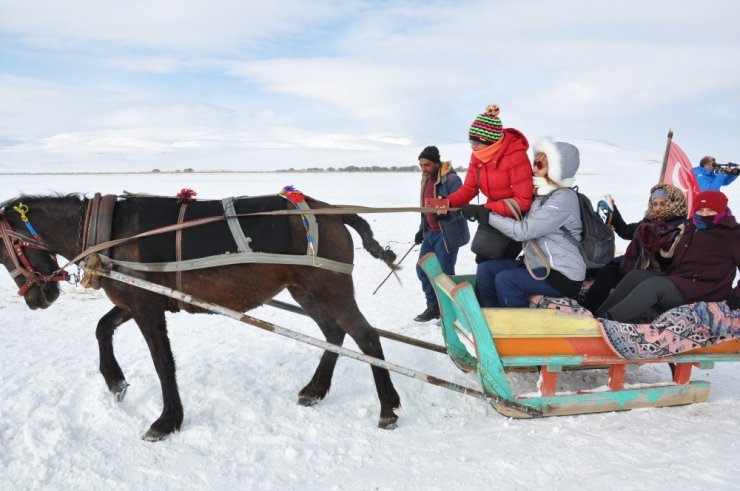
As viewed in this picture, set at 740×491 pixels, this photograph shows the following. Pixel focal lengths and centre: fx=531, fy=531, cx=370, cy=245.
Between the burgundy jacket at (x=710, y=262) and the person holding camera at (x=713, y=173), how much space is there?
433 cm

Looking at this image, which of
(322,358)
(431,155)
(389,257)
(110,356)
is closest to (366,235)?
(389,257)

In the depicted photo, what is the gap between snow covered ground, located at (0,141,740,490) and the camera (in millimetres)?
3129

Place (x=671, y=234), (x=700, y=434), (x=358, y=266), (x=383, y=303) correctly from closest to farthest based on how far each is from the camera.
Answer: (x=700, y=434) → (x=671, y=234) → (x=383, y=303) → (x=358, y=266)

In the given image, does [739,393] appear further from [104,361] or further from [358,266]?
[358,266]

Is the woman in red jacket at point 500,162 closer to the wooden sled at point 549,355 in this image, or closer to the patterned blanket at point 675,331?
the wooden sled at point 549,355

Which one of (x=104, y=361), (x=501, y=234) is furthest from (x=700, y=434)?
(x=104, y=361)

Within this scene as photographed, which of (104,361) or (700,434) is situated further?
(104,361)

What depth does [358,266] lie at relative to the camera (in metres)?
9.19

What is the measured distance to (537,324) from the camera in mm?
3576

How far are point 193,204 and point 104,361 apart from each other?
149 centimetres

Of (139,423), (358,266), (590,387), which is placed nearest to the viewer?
(139,423)

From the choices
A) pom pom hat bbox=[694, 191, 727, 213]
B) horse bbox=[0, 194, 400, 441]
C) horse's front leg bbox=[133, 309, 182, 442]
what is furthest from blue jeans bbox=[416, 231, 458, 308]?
horse's front leg bbox=[133, 309, 182, 442]

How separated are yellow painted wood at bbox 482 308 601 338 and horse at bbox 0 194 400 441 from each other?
0.90 metres

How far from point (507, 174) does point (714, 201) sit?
1.38 m
